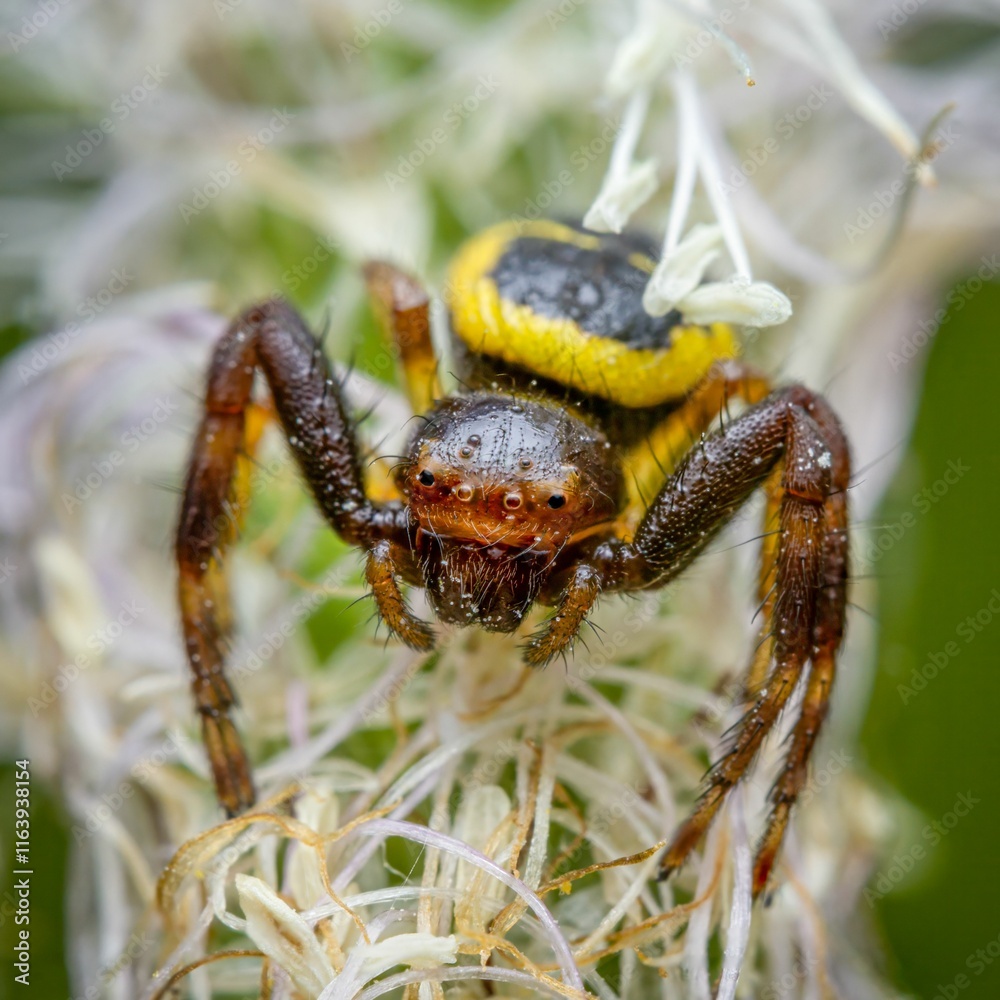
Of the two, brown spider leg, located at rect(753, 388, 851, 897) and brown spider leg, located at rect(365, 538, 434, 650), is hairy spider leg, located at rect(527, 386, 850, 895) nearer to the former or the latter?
brown spider leg, located at rect(753, 388, 851, 897)

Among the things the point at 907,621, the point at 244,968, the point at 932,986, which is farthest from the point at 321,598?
the point at 932,986

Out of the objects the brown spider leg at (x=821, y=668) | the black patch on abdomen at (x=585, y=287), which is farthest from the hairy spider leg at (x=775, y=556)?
the black patch on abdomen at (x=585, y=287)

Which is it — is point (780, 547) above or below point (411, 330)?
below

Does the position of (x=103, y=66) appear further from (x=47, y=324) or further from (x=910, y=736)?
(x=910, y=736)

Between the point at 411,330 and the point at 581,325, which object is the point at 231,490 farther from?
the point at 581,325

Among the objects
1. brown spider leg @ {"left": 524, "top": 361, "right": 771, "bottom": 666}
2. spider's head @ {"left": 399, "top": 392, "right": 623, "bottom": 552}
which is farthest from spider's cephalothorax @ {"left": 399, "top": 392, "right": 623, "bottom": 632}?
brown spider leg @ {"left": 524, "top": 361, "right": 771, "bottom": 666}

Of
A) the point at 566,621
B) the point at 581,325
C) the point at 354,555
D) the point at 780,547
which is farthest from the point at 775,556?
the point at 354,555
